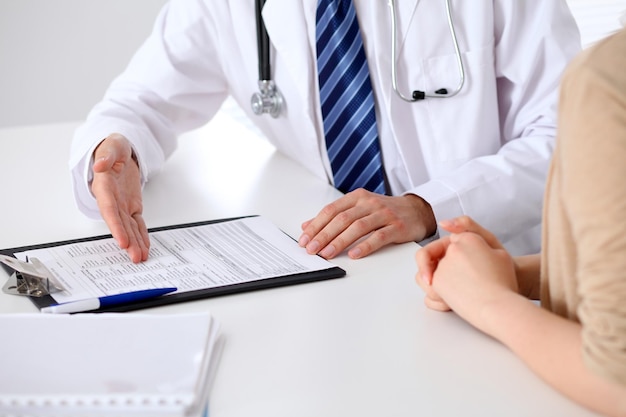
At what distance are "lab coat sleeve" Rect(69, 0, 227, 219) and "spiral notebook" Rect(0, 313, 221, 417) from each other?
24.3 inches

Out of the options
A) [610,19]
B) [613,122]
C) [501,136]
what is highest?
→ [613,122]

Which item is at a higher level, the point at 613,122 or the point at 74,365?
the point at 613,122

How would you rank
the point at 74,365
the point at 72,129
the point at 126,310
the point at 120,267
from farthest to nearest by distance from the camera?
1. the point at 72,129
2. the point at 120,267
3. the point at 126,310
4. the point at 74,365

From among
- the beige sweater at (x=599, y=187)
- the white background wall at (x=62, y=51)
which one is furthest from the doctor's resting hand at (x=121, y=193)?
the white background wall at (x=62, y=51)

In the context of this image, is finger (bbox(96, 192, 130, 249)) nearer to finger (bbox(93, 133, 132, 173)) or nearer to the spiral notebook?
finger (bbox(93, 133, 132, 173))

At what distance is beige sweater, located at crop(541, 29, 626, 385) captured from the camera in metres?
0.60

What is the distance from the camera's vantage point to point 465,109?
1.35 m

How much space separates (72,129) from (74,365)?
1118 mm

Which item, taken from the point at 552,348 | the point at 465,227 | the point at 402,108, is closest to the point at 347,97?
the point at 402,108

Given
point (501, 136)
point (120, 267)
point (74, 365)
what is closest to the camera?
point (74, 365)

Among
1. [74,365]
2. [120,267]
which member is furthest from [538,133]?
[74,365]

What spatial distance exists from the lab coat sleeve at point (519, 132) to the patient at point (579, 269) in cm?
40

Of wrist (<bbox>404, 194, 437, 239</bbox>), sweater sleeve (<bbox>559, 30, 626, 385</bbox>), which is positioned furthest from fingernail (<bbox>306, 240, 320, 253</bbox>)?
sweater sleeve (<bbox>559, 30, 626, 385</bbox>)

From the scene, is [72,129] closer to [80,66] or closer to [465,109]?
[465,109]
